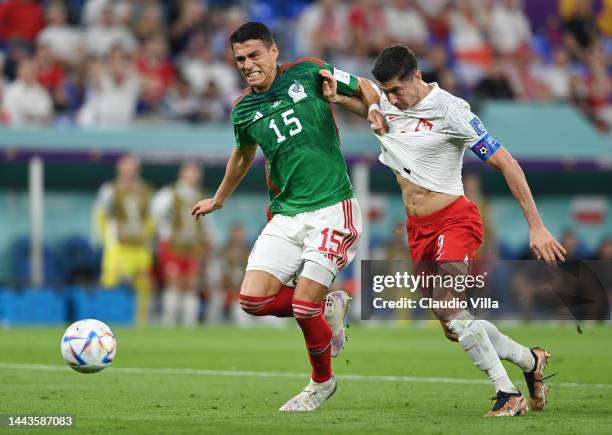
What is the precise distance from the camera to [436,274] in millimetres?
8125

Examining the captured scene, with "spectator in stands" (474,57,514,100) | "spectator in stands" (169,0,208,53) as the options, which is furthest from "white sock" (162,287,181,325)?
"spectator in stands" (474,57,514,100)

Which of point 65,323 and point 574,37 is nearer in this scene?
point 65,323

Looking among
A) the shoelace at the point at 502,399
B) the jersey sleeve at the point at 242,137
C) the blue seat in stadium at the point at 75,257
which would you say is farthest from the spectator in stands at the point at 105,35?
the shoelace at the point at 502,399

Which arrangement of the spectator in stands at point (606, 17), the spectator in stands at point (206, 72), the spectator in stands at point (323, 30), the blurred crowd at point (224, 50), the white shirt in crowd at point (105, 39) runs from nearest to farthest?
the blurred crowd at point (224, 50), the white shirt in crowd at point (105, 39), the spectator in stands at point (206, 72), the spectator in stands at point (323, 30), the spectator in stands at point (606, 17)

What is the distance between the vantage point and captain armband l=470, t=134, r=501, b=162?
25.6 ft

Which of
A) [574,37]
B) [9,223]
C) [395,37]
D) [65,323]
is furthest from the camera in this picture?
[574,37]

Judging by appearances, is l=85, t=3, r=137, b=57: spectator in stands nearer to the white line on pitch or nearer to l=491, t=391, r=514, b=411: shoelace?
the white line on pitch

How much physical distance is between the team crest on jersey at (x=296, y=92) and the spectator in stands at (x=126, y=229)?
405 inches

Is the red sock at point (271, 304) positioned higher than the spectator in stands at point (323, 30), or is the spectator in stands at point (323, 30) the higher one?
the spectator in stands at point (323, 30)

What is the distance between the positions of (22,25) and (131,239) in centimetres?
436

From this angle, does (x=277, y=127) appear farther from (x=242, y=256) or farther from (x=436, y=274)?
(x=242, y=256)

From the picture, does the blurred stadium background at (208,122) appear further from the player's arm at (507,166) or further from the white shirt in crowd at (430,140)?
the player's arm at (507,166)

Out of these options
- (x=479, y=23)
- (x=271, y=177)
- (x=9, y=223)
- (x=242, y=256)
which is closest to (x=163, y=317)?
(x=242, y=256)

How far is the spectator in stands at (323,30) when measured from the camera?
21.8 meters
